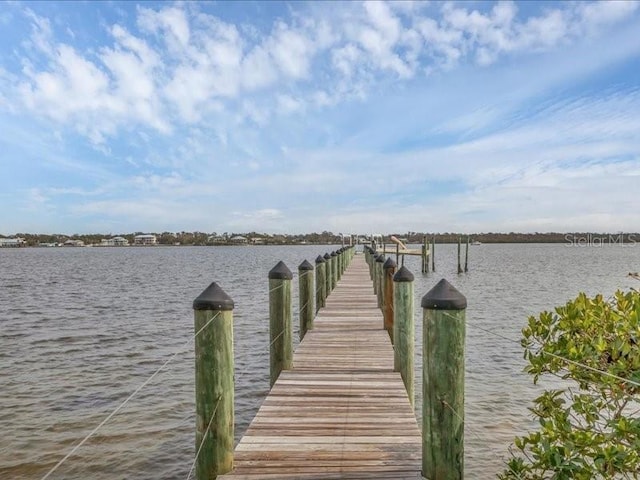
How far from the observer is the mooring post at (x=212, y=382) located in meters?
3.69

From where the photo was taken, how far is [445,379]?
11.3ft

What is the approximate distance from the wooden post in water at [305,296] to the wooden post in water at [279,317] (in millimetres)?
2626

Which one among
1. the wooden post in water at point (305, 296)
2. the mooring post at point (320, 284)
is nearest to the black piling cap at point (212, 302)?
the wooden post in water at point (305, 296)

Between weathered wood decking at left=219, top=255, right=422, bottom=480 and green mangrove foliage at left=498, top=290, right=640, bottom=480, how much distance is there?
3.97ft

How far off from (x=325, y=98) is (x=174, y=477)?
13.4 m

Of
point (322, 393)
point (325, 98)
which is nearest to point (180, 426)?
point (322, 393)

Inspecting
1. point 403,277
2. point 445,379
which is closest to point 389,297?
point 403,277

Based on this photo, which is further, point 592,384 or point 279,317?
point 279,317

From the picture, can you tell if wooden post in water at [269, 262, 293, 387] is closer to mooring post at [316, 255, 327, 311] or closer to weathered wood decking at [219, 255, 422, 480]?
weathered wood decking at [219, 255, 422, 480]

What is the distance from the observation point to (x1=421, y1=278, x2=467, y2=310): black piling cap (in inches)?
135

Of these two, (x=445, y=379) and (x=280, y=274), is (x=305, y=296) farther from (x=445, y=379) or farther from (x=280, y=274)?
(x=445, y=379)

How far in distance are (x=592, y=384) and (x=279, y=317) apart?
13.2 feet

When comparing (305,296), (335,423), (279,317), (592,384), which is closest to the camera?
(592,384)

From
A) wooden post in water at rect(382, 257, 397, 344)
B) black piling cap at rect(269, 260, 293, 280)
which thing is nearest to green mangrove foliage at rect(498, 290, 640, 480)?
black piling cap at rect(269, 260, 293, 280)
